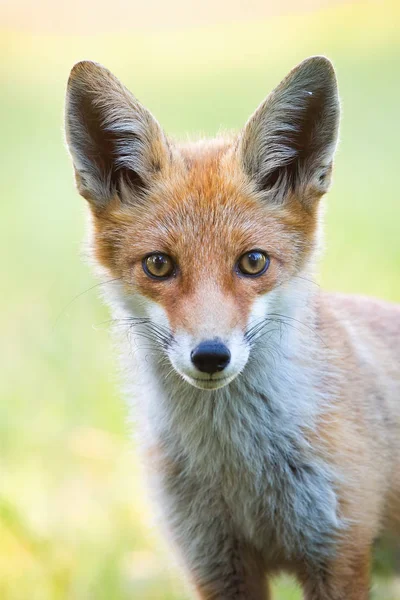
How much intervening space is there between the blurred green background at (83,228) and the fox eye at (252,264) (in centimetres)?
185

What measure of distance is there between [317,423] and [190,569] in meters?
Result: 1.19

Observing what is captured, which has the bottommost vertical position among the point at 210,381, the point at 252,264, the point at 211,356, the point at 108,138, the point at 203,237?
the point at 210,381

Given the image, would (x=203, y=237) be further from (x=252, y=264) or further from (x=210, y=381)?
(x=210, y=381)

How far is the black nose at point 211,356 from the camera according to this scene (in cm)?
428

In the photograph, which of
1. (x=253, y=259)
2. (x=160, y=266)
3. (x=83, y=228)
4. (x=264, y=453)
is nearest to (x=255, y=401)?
(x=264, y=453)

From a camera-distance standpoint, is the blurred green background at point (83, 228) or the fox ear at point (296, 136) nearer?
the fox ear at point (296, 136)

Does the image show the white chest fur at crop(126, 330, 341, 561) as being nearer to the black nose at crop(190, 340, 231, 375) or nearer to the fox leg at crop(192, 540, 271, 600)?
the fox leg at crop(192, 540, 271, 600)

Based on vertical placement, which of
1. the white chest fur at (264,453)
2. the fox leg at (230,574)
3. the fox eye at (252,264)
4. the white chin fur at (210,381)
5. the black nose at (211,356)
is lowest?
the fox leg at (230,574)

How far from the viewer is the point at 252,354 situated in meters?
5.00

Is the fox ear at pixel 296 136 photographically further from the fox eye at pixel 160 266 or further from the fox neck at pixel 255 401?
the fox eye at pixel 160 266

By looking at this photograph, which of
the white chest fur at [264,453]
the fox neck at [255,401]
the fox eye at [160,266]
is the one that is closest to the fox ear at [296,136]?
the fox neck at [255,401]

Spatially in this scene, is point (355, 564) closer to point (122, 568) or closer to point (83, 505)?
point (122, 568)

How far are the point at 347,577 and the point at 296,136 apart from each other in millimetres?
2405

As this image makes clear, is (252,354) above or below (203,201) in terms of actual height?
below
